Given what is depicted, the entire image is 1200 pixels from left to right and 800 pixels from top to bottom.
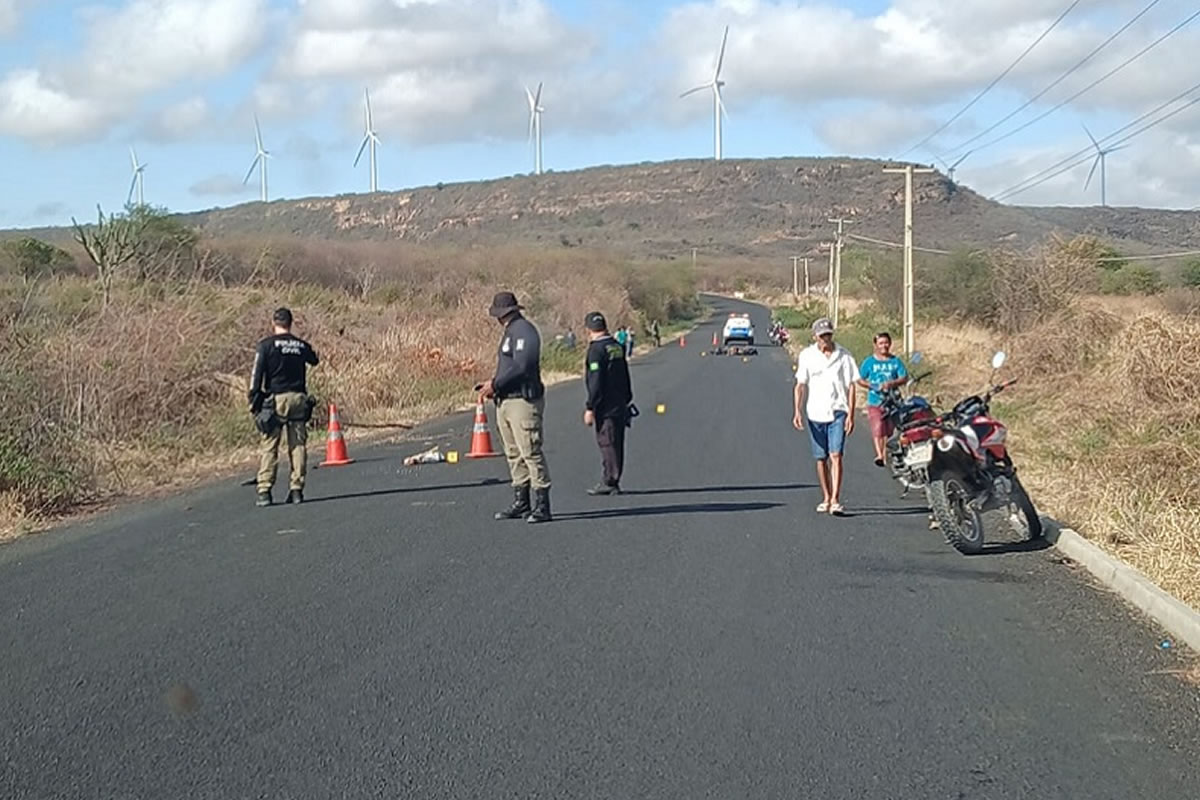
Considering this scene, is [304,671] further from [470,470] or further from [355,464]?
[355,464]

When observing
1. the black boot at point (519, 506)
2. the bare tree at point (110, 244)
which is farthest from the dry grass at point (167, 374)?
the black boot at point (519, 506)

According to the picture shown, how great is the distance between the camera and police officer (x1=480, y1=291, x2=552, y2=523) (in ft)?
39.9

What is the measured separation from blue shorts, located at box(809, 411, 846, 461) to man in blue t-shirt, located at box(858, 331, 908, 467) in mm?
1455

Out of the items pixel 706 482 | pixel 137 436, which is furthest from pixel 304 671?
pixel 137 436

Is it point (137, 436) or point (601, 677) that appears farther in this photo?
point (137, 436)

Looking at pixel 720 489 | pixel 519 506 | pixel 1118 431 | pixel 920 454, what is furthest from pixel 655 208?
pixel 920 454

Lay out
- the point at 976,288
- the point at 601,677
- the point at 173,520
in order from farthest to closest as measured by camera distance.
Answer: the point at 976,288 < the point at 173,520 < the point at 601,677

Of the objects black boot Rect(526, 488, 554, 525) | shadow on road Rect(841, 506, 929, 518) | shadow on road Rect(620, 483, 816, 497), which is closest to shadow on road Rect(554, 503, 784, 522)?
black boot Rect(526, 488, 554, 525)

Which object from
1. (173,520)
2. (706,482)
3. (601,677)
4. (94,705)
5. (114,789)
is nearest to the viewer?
(114,789)

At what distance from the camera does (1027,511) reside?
38.1 ft

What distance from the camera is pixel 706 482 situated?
614 inches

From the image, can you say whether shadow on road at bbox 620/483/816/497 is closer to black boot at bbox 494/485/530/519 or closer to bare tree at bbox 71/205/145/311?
black boot at bbox 494/485/530/519

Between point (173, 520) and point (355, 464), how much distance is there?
4.95 metres

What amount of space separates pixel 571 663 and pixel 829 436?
19.5 ft
